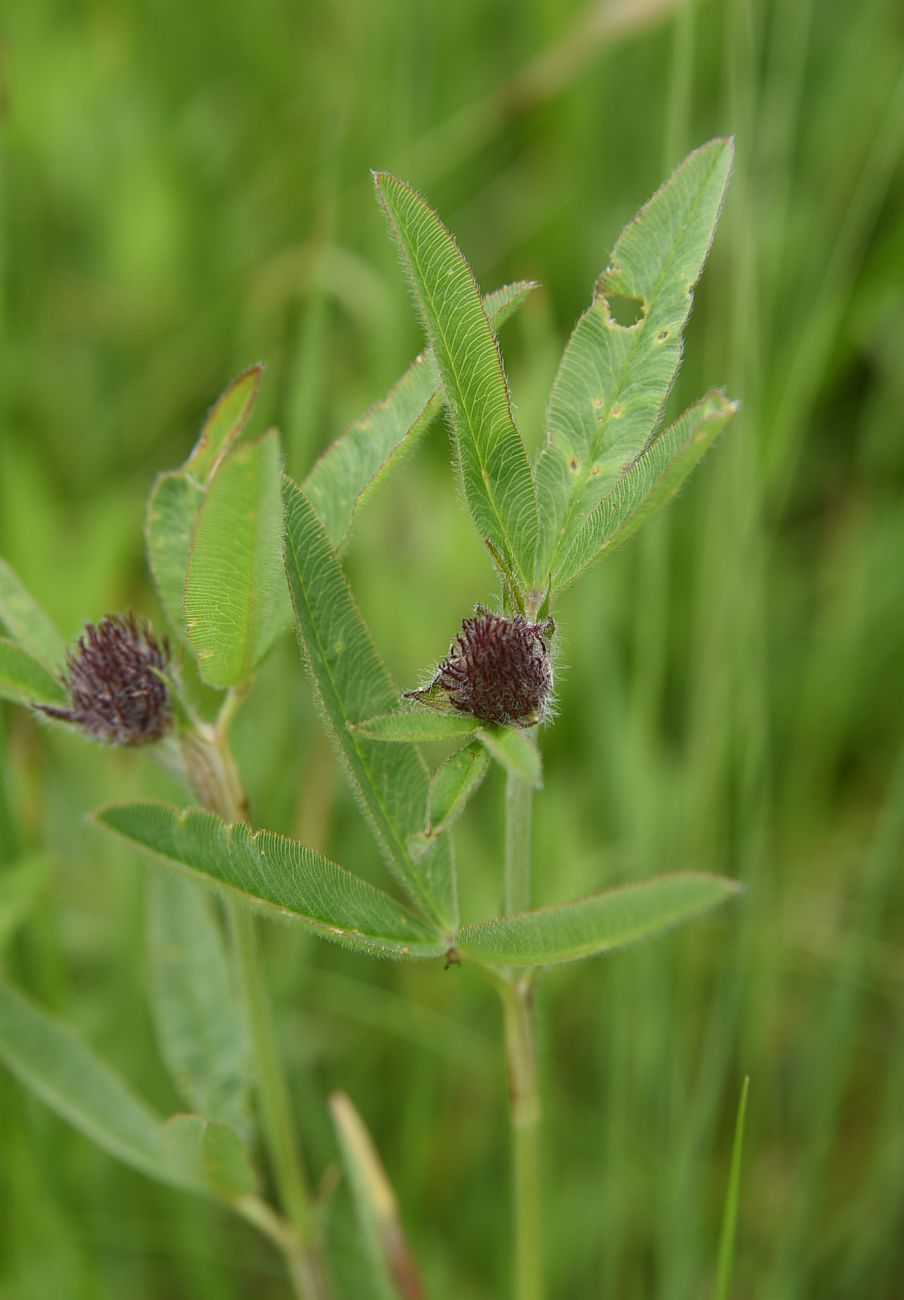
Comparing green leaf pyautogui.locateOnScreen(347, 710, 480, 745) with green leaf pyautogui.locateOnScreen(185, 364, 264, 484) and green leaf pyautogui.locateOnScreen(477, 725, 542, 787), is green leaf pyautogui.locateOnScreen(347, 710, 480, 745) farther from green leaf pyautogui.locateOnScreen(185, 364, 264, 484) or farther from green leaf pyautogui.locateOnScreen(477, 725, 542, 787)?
green leaf pyautogui.locateOnScreen(185, 364, 264, 484)

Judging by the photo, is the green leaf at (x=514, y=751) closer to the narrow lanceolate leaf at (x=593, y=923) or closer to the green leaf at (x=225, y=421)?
the narrow lanceolate leaf at (x=593, y=923)

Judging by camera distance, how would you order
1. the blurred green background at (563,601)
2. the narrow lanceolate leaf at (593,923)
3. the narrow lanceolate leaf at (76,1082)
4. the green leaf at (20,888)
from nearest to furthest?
the narrow lanceolate leaf at (593,923), the narrow lanceolate leaf at (76,1082), the green leaf at (20,888), the blurred green background at (563,601)

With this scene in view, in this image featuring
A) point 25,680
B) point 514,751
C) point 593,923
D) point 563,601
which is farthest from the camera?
point 563,601

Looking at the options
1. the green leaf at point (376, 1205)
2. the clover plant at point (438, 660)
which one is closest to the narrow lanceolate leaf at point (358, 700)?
the clover plant at point (438, 660)

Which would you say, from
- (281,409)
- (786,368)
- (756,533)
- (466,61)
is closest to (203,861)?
(756,533)

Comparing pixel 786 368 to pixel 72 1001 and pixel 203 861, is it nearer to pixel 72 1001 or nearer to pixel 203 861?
pixel 72 1001

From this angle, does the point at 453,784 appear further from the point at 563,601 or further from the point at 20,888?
the point at 563,601

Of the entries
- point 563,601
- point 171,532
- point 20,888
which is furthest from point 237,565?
point 563,601
